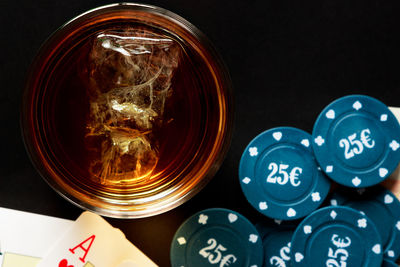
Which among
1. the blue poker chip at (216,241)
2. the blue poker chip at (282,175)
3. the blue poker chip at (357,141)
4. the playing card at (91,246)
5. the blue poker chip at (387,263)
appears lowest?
the playing card at (91,246)

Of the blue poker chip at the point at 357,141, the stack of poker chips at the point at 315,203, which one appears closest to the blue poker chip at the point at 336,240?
the stack of poker chips at the point at 315,203

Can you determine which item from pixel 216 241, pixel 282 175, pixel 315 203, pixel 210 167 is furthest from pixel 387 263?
pixel 210 167

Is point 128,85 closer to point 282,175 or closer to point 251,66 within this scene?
point 251,66

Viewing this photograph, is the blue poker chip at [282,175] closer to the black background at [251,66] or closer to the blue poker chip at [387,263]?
the black background at [251,66]

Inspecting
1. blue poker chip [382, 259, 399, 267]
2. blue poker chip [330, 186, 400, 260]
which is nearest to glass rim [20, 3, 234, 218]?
blue poker chip [330, 186, 400, 260]

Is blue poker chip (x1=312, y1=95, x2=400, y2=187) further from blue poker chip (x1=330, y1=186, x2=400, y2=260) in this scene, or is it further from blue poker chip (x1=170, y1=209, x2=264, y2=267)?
blue poker chip (x1=170, y1=209, x2=264, y2=267)

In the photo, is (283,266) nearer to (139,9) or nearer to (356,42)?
(356,42)

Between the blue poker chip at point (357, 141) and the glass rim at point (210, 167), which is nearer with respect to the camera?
the glass rim at point (210, 167)
